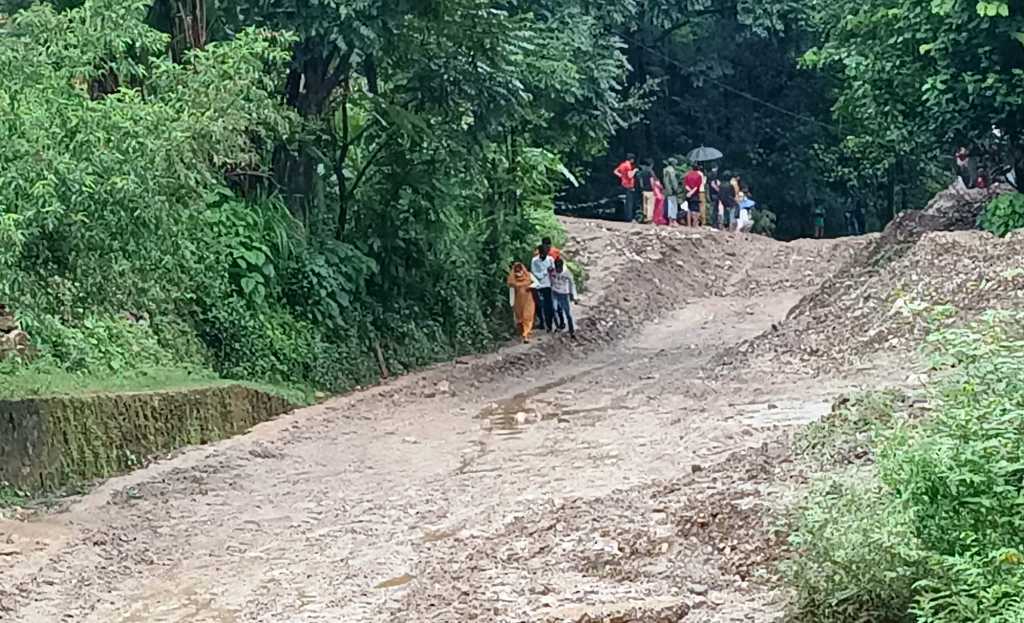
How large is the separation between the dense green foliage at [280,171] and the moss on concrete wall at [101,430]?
0.64 meters

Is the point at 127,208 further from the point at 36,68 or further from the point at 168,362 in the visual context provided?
the point at 168,362

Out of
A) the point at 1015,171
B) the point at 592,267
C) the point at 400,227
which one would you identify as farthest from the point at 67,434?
the point at 592,267

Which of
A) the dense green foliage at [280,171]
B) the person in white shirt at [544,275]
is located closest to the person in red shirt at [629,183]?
the dense green foliage at [280,171]

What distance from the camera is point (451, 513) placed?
36.2 feet

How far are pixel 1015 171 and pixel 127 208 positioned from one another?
15.0 metres

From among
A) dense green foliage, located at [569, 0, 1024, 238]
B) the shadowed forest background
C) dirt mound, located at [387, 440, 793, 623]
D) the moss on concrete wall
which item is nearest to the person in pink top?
dense green foliage, located at [569, 0, 1024, 238]

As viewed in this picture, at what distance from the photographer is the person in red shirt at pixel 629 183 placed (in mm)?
33438

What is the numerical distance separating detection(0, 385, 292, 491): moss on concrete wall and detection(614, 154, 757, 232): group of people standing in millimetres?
19231

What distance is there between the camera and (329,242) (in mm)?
19781

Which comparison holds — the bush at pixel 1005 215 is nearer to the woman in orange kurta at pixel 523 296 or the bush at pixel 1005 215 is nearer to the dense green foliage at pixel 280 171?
the dense green foliage at pixel 280 171

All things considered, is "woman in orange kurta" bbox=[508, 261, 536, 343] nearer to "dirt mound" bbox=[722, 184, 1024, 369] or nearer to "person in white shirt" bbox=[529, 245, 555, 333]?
"person in white shirt" bbox=[529, 245, 555, 333]

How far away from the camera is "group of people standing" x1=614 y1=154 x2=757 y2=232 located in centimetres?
3341

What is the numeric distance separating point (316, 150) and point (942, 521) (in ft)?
48.3

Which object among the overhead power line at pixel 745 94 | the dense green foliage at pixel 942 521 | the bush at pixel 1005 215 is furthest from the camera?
the overhead power line at pixel 745 94
